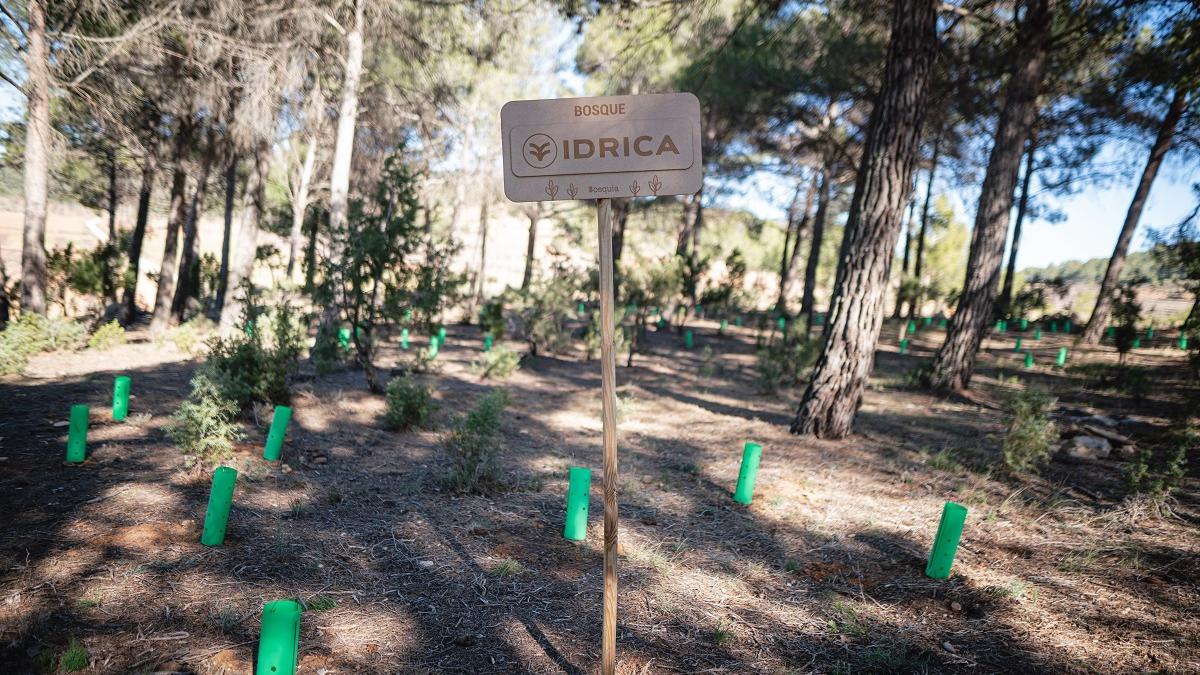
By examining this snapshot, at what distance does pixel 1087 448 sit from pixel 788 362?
4.40 metres

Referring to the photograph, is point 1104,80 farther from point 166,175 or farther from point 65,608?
point 166,175

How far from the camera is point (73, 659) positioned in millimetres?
2312

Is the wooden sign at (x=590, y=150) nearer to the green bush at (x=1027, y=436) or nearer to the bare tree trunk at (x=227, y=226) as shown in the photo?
the green bush at (x=1027, y=436)

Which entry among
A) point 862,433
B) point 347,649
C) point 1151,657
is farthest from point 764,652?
point 862,433

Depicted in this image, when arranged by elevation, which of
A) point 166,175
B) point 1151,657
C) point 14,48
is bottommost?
point 1151,657

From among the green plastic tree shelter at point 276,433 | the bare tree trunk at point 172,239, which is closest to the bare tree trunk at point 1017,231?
the green plastic tree shelter at point 276,433

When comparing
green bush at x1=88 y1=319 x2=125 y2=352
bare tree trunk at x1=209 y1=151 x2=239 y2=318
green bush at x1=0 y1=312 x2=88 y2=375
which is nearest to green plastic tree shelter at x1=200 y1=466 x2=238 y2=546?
green bush at x1=0 y1=312 x2=88 y2=375

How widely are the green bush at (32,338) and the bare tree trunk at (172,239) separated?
205 centimetres

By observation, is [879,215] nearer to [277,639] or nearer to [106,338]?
[277,639]

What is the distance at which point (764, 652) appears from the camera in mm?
2811

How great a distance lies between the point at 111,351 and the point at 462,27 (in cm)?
900

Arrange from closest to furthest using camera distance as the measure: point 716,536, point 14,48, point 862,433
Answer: point 716,536 < point 862,433 < point 14,48

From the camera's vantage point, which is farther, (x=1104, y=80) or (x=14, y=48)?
(x=1104, y=80)

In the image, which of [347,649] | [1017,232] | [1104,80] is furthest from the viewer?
[1017,232]
